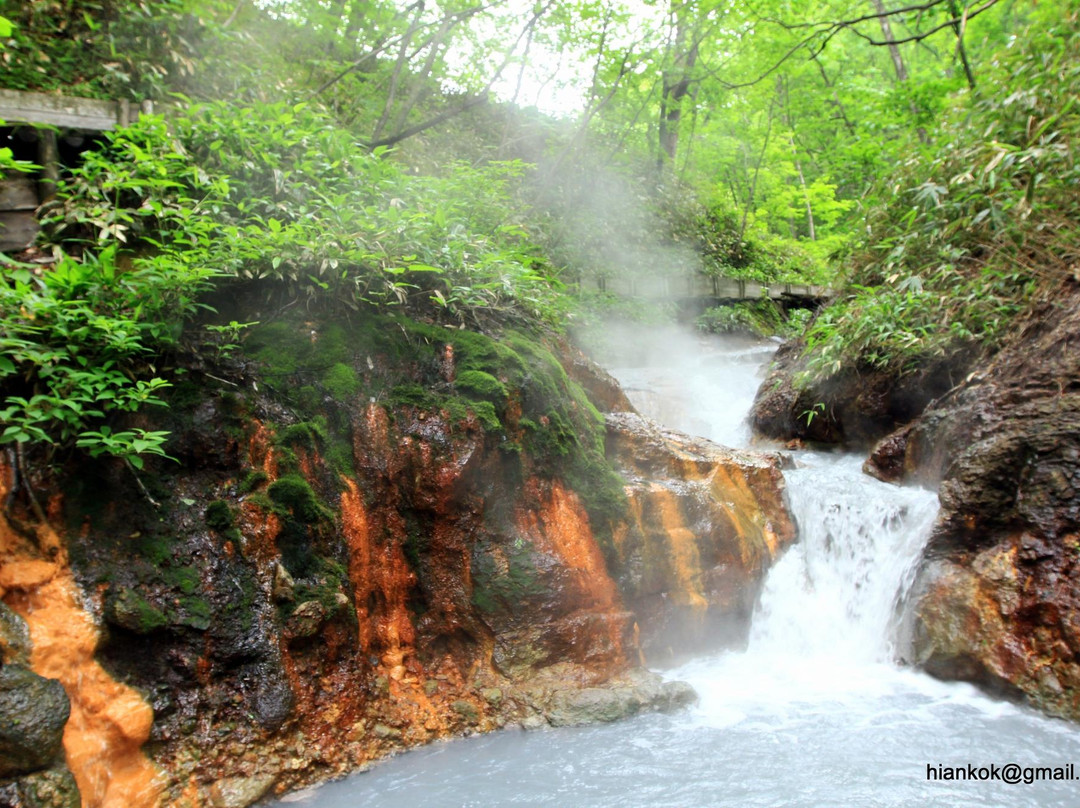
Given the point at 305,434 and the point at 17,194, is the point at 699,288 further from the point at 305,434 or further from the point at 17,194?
the point at 17,194

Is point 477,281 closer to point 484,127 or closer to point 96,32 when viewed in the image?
point 96,32

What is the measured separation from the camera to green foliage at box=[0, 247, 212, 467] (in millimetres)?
3318

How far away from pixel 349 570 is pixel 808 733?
2929 millimetres

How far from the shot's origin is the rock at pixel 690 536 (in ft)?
16.5

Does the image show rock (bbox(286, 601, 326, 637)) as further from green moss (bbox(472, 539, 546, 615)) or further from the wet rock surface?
the wet rock surface

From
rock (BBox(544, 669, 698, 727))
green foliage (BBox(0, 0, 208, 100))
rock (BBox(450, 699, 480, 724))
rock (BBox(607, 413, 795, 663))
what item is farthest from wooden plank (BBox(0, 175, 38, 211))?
rock (BBox(544, 669, 698, 727))

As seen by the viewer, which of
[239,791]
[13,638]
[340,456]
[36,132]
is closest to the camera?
[13,638]

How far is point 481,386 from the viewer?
475 centimetres

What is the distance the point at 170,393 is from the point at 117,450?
2.14 feet

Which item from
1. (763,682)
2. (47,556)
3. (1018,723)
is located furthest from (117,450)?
(1018,723)

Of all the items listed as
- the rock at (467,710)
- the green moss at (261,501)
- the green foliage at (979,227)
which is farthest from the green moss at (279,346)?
the green foliage at (979,227)

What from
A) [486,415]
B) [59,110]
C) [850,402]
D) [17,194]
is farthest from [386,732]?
[850,402]

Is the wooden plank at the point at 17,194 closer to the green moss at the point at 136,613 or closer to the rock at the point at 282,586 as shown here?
the green moss at the point at 136,613

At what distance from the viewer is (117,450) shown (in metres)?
3.39
